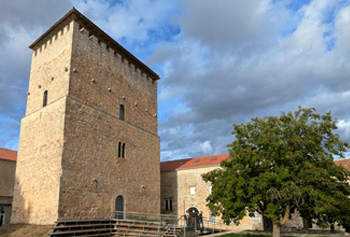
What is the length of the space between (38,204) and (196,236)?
9.78 meters

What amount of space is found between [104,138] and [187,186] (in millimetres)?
11428

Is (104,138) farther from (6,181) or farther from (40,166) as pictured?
(6,181)

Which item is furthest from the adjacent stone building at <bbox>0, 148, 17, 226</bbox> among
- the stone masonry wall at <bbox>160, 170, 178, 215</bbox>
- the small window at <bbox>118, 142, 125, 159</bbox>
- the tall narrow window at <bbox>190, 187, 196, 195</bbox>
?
the tall narrow window at <bbox>190, 187, 196, 195</bbox>

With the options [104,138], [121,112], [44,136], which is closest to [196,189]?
[121,112]

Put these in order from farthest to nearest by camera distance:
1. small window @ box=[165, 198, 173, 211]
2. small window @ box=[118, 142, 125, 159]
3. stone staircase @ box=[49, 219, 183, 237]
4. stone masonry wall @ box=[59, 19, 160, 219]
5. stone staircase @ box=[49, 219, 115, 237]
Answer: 1. small window @ box=[165, 198, 173, 211]
2. small window @ box=[118, 142, 125, 159]
3. stone masonry wall @ box=[59, 19, 160, 219]
4. stone staircase @ box=[49, 219, 183, 237]
5. stone staircase @ box=[49, 219, 115, 237]

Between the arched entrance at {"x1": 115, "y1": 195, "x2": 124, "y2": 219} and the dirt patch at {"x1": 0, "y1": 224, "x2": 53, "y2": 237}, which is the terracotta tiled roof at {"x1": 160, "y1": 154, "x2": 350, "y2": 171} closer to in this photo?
the arched entrance at {"x1": 115, "y1": 195, "x2": 124, "y2": 219}

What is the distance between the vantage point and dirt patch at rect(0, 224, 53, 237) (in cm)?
1418

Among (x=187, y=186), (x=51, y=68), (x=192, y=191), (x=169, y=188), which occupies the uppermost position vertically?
(x=51, y=68)

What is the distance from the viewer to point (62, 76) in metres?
18.3

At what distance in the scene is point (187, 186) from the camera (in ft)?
89.0

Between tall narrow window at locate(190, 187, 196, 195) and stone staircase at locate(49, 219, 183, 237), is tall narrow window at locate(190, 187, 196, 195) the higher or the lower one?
the higher one

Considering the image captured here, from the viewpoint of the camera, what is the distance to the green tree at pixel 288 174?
12.3 metres

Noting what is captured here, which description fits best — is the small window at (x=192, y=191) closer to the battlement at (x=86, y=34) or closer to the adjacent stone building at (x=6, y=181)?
the battlement at (x=86, y=34)

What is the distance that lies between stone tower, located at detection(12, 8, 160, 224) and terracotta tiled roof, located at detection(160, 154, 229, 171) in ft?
17.3
